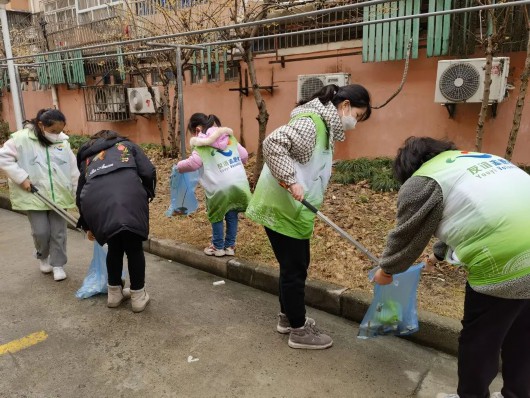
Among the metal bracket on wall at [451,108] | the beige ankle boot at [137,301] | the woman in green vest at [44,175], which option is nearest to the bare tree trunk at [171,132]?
the woman in green vest at [44,175]

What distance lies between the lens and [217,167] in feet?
12.4

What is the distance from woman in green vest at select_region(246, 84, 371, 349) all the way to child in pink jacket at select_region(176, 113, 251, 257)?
1.05 meters

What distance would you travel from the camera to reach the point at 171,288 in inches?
149

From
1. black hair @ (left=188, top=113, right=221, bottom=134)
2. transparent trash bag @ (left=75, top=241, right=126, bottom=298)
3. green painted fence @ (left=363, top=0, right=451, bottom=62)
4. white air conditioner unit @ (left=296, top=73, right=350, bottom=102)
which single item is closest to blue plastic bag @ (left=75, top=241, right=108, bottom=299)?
transparent trash bag @ (left=75, top=241, right=126, bottom=298)

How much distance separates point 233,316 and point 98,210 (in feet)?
4.29

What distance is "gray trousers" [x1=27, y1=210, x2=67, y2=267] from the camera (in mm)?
3832

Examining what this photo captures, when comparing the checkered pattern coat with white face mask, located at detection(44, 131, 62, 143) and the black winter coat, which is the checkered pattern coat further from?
white face mask, located at detection(44, 131, 62, 143)

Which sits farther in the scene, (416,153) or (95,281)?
(95,281)

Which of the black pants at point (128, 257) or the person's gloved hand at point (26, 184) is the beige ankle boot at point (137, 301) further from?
the person's gloved hand at point (26, 184)

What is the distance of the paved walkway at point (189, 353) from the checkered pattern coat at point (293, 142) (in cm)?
122

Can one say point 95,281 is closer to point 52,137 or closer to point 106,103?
point 52,137

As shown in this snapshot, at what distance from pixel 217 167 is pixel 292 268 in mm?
1461

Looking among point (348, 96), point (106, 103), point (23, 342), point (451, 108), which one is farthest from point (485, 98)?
point (106, 103)

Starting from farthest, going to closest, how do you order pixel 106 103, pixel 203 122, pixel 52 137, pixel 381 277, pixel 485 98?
1. pixel 106 103
2. pixel 485 98
3. pixel 203 122
4. pixel 52 137
5. pixel 381 277
